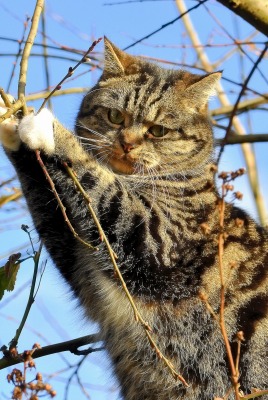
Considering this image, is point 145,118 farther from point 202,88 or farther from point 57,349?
point 57,349

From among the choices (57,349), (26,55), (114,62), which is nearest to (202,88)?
(114,62)

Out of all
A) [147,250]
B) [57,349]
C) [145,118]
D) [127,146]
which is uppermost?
[145,118]

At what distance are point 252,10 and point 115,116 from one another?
137cm

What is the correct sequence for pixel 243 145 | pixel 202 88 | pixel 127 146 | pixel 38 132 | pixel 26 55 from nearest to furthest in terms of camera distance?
pixel 26 55 → pixel 38 132 → pixel 127 146 → pixel 202 88 → pixel 243 145

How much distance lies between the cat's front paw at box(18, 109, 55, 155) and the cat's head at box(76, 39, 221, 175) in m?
0.65

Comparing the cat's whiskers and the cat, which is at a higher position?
the cat's whiskers

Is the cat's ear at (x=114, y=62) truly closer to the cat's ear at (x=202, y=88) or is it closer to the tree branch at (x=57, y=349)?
the cat's ear at (x=202, y=88)

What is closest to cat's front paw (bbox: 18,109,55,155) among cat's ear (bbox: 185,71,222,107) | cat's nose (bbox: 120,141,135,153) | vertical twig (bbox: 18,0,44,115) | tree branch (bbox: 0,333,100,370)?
vertical twig (bbox: 18,0,44,115)

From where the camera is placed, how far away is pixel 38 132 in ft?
12.0

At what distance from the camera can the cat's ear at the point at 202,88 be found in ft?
15.7

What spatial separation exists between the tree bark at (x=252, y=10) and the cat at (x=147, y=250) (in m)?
1.06

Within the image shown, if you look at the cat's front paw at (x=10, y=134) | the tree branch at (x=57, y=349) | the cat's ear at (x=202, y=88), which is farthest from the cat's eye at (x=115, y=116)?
the tree branch at (x=57, y=349)

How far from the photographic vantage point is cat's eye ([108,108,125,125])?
4590 millimetres

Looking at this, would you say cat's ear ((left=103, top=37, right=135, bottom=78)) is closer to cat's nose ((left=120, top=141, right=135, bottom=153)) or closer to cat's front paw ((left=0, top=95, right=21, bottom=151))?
cat's nose ((left=120, top=141, right=135, bottom=153))
